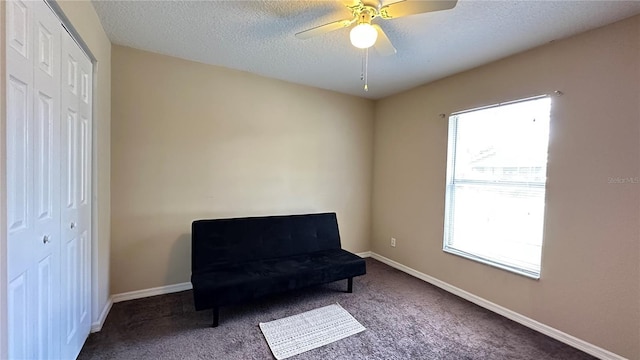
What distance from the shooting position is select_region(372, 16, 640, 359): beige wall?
188 cm

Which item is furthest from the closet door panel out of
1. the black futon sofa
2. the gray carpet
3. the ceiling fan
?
the ceiling fan

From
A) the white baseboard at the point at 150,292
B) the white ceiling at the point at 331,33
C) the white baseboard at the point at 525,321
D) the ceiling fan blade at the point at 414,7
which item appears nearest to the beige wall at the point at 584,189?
the white baseboard at the point at 525,321

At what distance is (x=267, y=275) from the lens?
2.47m

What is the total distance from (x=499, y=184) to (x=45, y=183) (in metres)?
3.34

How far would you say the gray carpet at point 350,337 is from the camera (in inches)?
77.7

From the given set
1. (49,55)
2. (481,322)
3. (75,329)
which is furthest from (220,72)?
(481,322)

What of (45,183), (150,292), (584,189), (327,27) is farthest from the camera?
(150,292)

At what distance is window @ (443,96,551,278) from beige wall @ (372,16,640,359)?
0.31 ft

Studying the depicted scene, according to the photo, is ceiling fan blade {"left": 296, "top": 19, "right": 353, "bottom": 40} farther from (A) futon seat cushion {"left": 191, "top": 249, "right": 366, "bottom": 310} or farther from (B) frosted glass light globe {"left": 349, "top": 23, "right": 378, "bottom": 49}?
(A) futon seat cushion {"left": 191, "top": 249, "right": 366, "bottom": 310}

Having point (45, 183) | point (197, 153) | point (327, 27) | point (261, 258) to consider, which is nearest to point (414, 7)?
point (327, 27)

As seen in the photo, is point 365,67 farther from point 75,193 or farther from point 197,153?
point 75,193

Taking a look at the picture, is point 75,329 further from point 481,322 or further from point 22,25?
point 481,322

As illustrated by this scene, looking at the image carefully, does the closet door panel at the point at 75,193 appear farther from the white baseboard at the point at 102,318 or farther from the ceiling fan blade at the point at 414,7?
the ceiling fan blade at the point at 414,7

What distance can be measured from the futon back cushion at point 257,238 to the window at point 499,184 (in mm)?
1432
